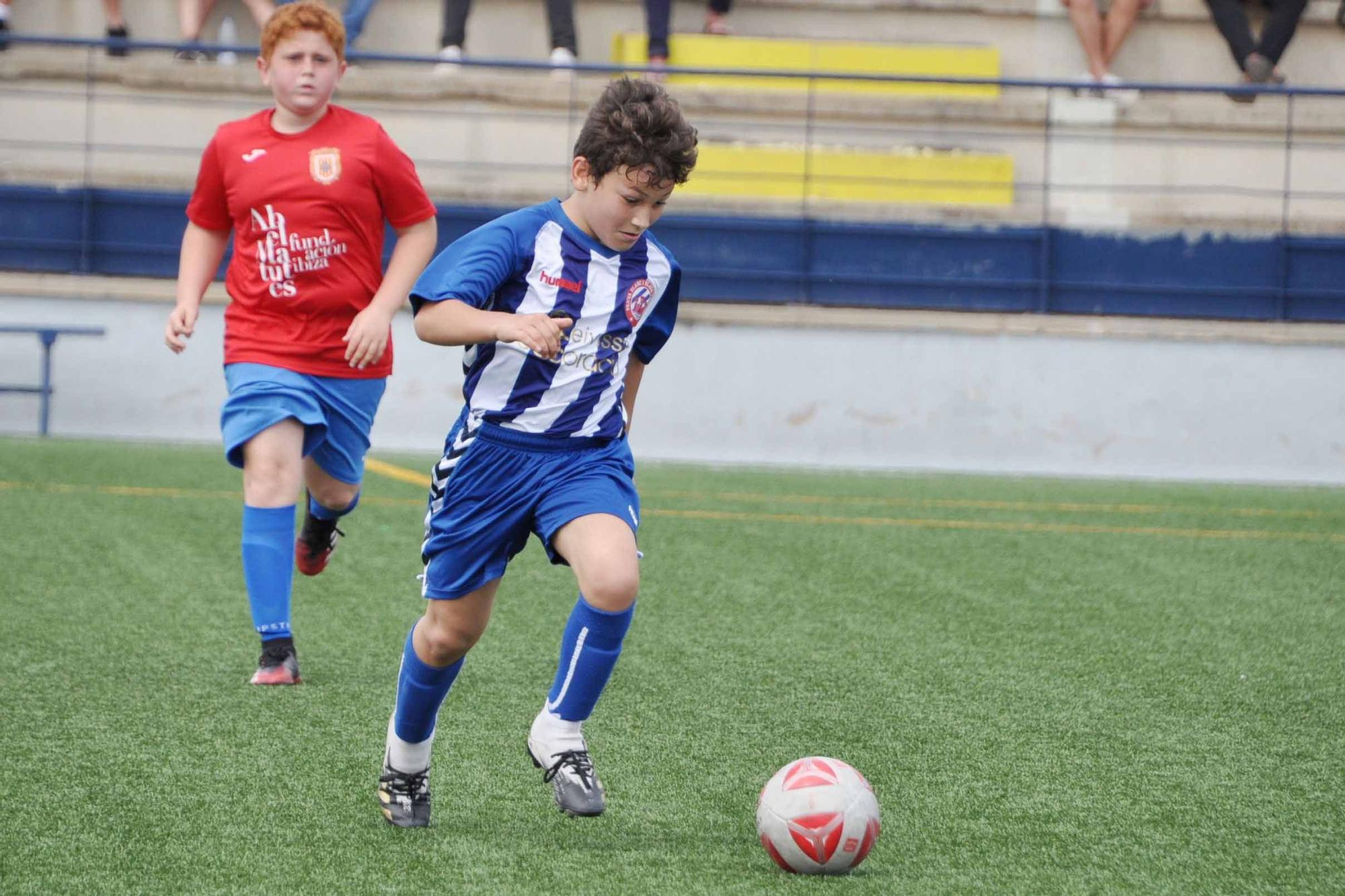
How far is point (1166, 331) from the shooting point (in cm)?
1016

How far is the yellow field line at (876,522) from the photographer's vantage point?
7.38 m

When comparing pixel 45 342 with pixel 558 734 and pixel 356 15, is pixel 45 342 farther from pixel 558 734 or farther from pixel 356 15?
pixel 558 734

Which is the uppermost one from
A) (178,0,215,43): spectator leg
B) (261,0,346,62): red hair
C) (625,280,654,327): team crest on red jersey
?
(178,0,215,43): spectator leg

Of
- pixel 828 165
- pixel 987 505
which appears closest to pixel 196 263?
pixel 987 505

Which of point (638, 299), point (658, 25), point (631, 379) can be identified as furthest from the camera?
point (658, 25)

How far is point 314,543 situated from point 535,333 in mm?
2558

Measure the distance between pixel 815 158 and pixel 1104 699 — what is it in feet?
24.7

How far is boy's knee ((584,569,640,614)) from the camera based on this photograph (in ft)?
9.60

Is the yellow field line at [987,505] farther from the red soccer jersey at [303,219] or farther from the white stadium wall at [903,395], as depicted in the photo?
the red soccer jersey at [303,219]

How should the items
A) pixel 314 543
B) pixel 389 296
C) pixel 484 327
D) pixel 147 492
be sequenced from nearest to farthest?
1. pixel 484 327
2. pixel 389 296
3. pixel 314 543
4. pixel 147 492

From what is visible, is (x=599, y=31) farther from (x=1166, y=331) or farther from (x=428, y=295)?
(x=428, y=295)

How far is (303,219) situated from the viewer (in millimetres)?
4293

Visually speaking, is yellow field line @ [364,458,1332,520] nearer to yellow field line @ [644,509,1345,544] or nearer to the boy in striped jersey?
yellow field line @ [644,509,1345,544]

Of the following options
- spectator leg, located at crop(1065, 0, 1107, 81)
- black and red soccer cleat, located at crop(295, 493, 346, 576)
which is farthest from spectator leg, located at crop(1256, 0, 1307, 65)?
black and red soccer cleat, located at crop(295, 493, 346, 576)
